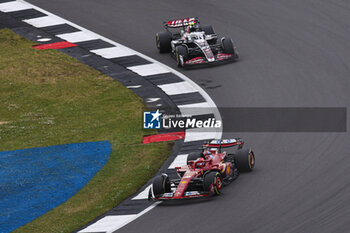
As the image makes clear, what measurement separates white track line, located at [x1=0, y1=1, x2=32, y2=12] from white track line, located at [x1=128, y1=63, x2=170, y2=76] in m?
9.93

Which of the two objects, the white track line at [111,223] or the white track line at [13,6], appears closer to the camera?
the white track line at [111,223]

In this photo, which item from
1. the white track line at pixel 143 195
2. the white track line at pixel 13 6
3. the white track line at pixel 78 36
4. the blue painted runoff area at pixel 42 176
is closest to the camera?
the blue painted runoff area at pixel 42 176

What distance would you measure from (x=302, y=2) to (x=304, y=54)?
615cm

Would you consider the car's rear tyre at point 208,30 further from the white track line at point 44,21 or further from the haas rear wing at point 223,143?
the haas rear wing at point 223,143

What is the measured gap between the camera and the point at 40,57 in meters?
33.2

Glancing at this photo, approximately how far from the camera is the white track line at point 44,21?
36531 millimetres

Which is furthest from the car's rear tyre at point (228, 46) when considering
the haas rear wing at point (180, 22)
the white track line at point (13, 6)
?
the white track line at point (13, 6)

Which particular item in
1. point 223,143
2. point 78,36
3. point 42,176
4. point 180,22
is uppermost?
point 180,22

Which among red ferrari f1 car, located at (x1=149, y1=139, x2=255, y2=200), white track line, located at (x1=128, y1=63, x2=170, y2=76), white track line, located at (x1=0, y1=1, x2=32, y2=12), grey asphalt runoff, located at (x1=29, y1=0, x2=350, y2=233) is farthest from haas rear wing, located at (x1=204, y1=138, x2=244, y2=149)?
white track line, located at (x1=0, y1=1, x2=32, y2=12)

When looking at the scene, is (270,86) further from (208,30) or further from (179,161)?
(179,161)

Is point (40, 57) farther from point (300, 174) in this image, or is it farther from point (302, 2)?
point (300, 174)

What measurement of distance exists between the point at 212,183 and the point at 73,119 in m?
8.64

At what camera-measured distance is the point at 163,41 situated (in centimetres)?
3195

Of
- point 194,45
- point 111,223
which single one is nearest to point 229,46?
point 194,45
